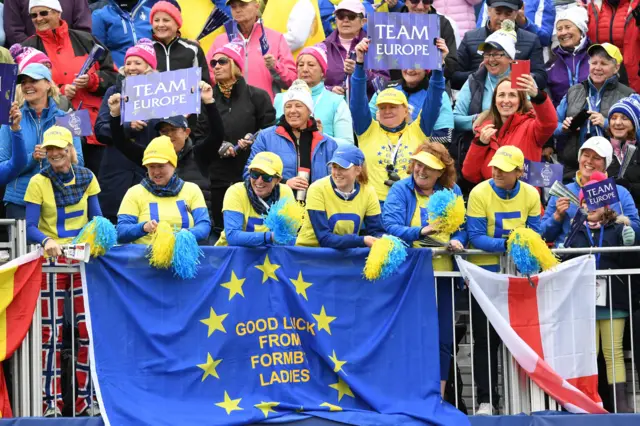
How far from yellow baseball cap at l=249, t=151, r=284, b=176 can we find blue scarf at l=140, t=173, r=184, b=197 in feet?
2.00

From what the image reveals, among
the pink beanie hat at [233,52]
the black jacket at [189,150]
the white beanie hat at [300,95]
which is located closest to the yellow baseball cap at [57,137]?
the black jacket at [189,150]

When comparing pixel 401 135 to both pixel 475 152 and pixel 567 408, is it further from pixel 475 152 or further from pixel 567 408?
pixel 567 408

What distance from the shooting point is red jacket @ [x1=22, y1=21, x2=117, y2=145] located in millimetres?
13836

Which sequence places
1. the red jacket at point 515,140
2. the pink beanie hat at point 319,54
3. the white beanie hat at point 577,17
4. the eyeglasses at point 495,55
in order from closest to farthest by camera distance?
the red jacket at point 515,140, the pink beanie hat at point 319,54, the eyeglasses at point 495,55, the white beanie hat at point 577,17

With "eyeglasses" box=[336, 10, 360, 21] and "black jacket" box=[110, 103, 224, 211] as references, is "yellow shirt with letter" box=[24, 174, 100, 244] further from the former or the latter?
"eyeglasses" box=[336, 10, 360, 21]

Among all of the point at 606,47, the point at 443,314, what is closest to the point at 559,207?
the point at 443,314

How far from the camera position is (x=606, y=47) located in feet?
47.4

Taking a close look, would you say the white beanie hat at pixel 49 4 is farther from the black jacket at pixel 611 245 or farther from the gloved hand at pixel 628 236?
the gloved hand at pixel 628 236

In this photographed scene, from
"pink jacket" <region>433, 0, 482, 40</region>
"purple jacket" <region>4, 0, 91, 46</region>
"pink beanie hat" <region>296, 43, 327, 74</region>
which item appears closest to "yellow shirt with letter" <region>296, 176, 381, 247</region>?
"pink beanie hat" <region>296, 43, 327, 74</region>

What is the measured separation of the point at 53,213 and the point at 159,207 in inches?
32.8

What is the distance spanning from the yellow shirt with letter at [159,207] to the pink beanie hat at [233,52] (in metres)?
2.41

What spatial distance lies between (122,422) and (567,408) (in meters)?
3.53

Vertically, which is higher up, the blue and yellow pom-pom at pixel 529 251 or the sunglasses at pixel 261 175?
the sunglasses at pixel 261 175

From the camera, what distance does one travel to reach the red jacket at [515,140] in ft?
43.2
